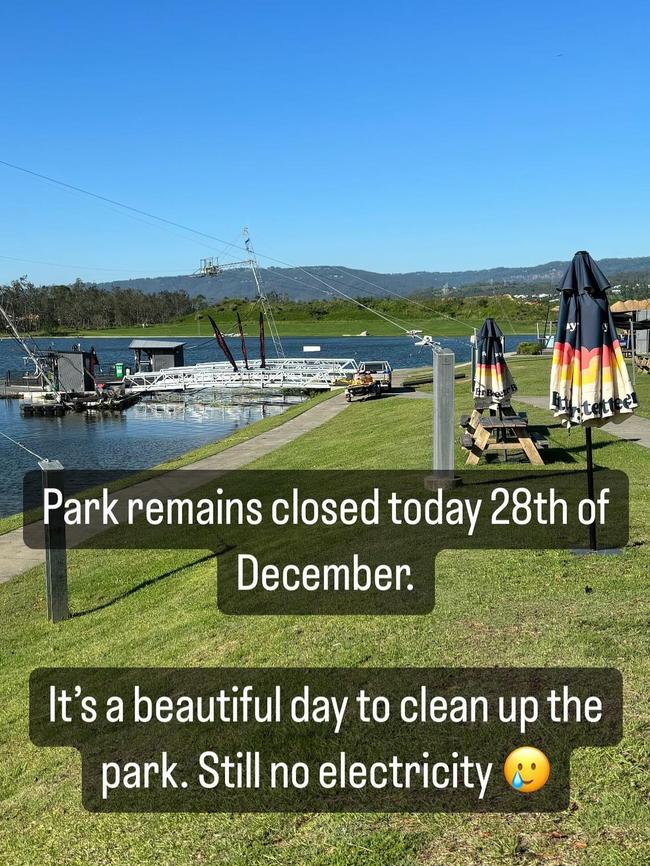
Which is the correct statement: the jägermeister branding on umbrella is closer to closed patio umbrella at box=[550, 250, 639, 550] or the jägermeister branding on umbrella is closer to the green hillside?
closed patio umbrella at box=[550, 250, 639, 550]

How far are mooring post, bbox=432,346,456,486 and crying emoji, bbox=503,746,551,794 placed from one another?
260 inches

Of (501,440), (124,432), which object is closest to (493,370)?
(501,440)

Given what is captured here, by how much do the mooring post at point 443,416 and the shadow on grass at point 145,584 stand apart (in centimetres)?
279

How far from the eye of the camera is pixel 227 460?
19.9 metres

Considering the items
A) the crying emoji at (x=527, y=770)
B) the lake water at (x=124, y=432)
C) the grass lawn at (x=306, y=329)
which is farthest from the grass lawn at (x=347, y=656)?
the grass lawn at (x=306, y=329)

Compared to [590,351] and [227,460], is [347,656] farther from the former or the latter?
[227,460]

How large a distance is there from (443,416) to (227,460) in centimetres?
953

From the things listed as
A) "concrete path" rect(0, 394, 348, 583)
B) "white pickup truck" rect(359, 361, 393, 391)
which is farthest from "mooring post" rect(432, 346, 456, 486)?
"white pickup truck" rect(359, 361, 393, 391)

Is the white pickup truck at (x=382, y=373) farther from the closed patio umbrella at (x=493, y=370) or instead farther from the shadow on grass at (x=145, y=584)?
the shadow on grass at (x=145, y=584)

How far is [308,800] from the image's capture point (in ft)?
15.6

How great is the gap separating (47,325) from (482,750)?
19093cm

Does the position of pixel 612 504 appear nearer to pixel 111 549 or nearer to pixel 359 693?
pixel 359 693

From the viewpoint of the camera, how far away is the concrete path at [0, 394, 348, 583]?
39.2 feet

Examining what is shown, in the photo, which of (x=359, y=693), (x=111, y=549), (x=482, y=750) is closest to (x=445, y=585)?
(x=359, y=693)
